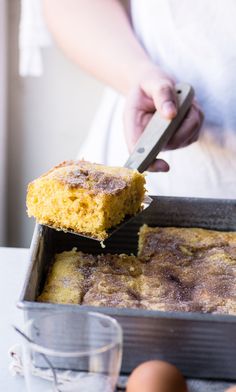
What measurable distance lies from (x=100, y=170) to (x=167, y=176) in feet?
1.58

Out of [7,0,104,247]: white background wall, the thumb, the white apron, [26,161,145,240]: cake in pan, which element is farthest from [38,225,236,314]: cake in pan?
[7,0,104,247]: white background wall

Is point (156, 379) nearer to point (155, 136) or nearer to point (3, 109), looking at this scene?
point (155, 136)

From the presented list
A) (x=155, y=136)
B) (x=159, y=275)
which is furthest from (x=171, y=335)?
(x=155, y=136)

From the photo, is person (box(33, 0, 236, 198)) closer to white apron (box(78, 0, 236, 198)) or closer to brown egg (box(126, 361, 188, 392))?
white apron (box(78, 0, 236, 198))

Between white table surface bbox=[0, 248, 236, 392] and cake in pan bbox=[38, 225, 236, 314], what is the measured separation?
0.24 ft

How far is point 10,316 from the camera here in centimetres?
107

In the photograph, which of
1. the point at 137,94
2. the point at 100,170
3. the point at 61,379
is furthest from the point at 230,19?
the point at 61,379

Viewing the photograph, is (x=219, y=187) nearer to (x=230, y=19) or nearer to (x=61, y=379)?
(x=230, y=19)

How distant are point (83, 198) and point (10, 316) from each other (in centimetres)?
20

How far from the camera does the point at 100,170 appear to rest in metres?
1.13

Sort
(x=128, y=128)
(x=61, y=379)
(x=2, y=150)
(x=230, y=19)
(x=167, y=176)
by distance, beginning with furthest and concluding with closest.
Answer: (x=2, y=150)
(x=167, y=176)
(x=230, y=19)
(x=128, y=128)
(x=61, y=379)

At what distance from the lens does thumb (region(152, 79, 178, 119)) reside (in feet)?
4.18

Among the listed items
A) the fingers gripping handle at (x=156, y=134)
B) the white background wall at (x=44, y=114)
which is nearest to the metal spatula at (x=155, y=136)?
the fingers gripping handle at (x=156, y=134)

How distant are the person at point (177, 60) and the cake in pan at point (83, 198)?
0.32 metres
